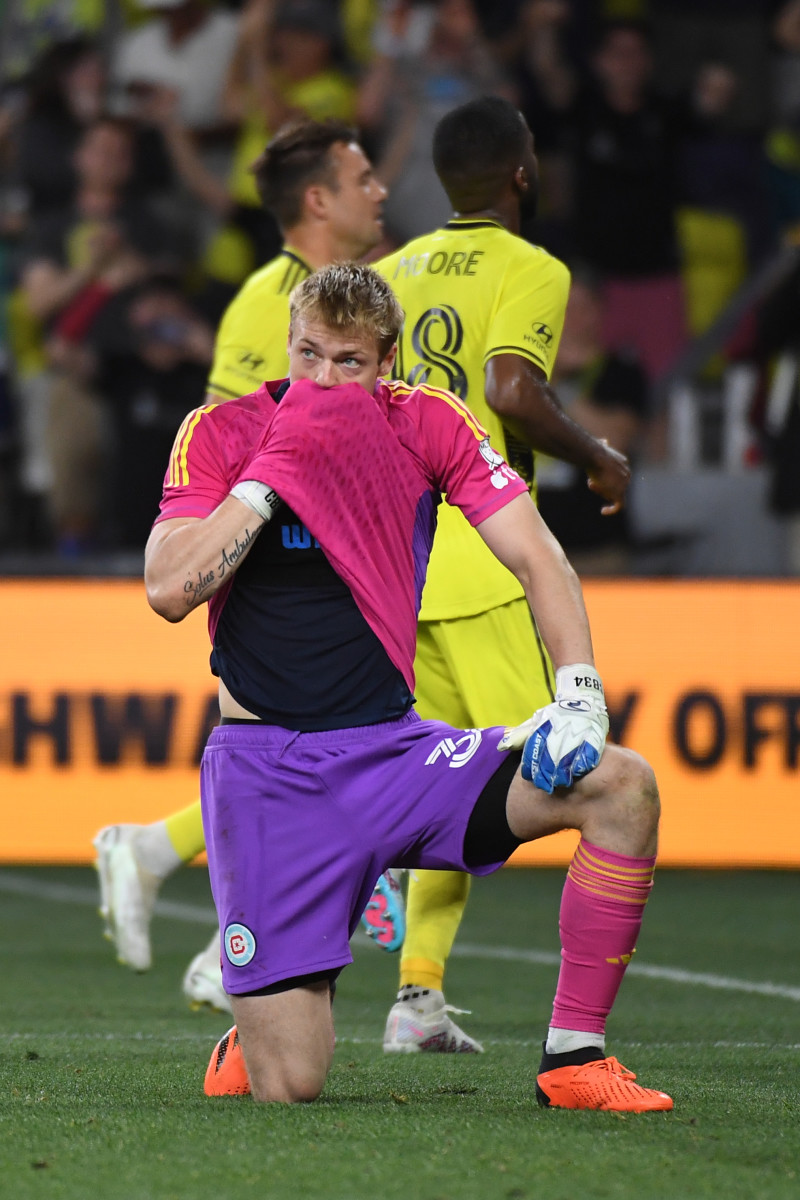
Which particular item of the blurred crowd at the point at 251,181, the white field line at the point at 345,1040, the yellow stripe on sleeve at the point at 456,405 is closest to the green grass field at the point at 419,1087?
the white field line at the point at 345,1040

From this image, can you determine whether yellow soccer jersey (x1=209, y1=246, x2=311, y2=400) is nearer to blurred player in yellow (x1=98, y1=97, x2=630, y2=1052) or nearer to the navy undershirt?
blurred player in yellow (x1=98, y1=97, x2=630, y2=1052)

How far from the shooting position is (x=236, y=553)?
11.2 ft

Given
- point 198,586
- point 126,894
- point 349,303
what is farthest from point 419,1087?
point 126,894

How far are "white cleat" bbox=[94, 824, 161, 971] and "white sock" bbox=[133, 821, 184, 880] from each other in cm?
1

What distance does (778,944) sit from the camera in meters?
6.66

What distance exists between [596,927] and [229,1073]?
32.8 inches

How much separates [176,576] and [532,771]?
2.40ft

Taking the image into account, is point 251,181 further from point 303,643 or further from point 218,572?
point 218,572

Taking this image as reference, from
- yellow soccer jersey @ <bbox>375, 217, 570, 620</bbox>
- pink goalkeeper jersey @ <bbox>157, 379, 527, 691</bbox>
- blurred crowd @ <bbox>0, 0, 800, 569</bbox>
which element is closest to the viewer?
pink goalkeeper jersey @ <bbox>157, 379, 527, 691</bbox>

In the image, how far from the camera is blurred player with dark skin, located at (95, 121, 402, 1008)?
530 centimetres

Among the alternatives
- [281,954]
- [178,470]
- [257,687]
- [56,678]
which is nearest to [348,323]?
[178,470]

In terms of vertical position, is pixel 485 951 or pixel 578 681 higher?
pixel 578 681

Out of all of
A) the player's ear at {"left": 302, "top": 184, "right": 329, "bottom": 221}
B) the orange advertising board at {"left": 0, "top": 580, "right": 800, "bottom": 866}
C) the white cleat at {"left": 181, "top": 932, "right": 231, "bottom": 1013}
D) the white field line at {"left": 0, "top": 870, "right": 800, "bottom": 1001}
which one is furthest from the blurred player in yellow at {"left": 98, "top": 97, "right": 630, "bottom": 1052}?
the orange advertising board at {"left": 0, "top": 580, "right": 800, "bottom": 866}

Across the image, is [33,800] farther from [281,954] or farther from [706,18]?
[706,18]
